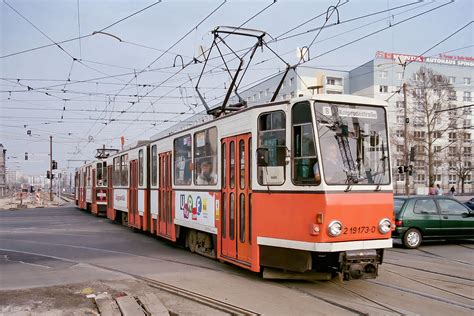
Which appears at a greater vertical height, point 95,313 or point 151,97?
point 151,97

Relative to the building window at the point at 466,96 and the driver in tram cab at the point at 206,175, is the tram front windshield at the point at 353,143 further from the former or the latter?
the building window at the point at 466,96

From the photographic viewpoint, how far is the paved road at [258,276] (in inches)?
275

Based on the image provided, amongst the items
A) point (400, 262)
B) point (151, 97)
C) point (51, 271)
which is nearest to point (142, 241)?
point (51, 271)

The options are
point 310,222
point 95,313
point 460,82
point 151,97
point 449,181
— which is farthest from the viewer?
point 449,181

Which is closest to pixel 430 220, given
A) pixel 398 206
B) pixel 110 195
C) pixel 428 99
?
pixel 398 206

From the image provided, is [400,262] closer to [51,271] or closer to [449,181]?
A: [51,271]

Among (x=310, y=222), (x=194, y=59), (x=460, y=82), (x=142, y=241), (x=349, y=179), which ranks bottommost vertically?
(x=142, y=241)

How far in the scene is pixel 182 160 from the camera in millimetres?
12359

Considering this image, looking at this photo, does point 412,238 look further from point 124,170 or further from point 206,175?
point 124,170

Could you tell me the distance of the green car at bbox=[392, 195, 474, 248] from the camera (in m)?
13.3

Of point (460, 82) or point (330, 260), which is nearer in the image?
point (330, 260)

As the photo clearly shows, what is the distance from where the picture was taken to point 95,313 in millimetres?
6633

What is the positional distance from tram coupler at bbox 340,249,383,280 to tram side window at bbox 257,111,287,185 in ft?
5.17

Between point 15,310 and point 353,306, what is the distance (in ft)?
15.3
